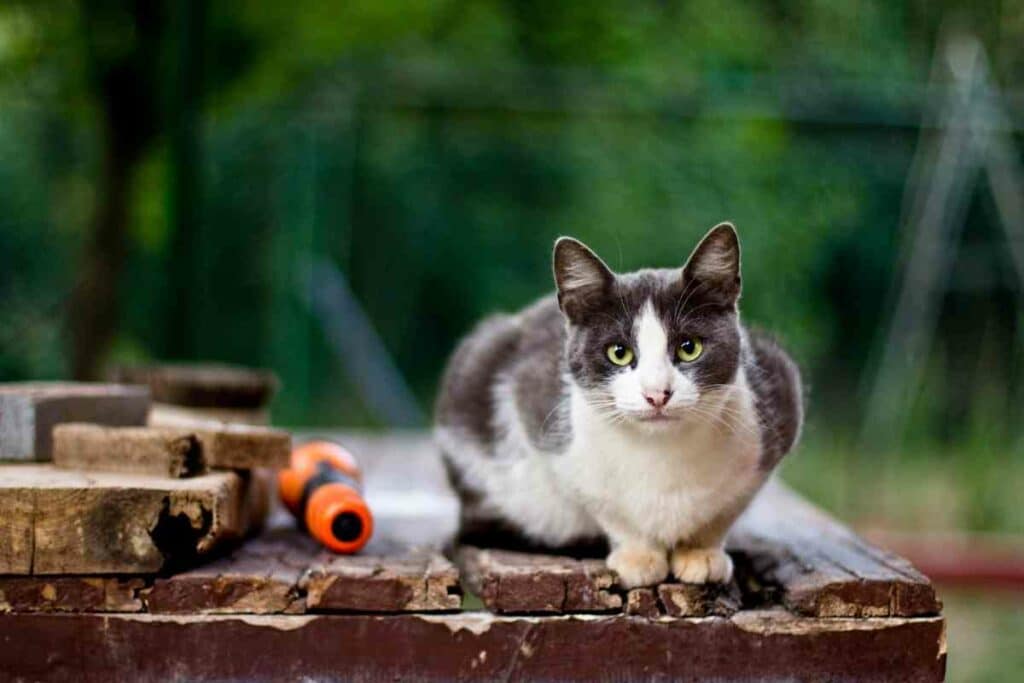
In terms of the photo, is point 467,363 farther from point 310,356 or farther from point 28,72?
point 28,72

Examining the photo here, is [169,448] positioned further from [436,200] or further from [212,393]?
[436,200]

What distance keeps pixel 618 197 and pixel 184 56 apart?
213cm

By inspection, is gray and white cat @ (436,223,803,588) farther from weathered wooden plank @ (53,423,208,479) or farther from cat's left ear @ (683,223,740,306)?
weathered wooden plank @ (53,423,208,479)

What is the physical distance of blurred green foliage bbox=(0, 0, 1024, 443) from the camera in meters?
5.43

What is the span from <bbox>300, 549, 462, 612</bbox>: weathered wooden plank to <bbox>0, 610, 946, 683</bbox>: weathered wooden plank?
0.02 metres

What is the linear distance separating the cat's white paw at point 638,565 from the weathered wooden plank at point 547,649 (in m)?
0.07

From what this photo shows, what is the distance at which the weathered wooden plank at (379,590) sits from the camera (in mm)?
1960

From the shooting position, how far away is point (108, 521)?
1.88 m

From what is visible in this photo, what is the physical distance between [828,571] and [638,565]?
0.36 metres

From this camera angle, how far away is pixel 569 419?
2.08m

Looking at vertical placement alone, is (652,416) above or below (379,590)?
above

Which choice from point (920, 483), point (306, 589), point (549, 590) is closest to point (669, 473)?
point (549, 590)

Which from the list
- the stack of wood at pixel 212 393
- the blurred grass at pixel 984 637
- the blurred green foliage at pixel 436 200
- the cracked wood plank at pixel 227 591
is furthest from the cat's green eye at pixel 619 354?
the blurred green foliage at pixel 436 200

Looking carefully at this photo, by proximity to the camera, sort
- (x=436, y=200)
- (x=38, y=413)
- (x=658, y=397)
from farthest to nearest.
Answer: (x=436, y=200) < (x=38, y=413) < (x=658, y=397)
